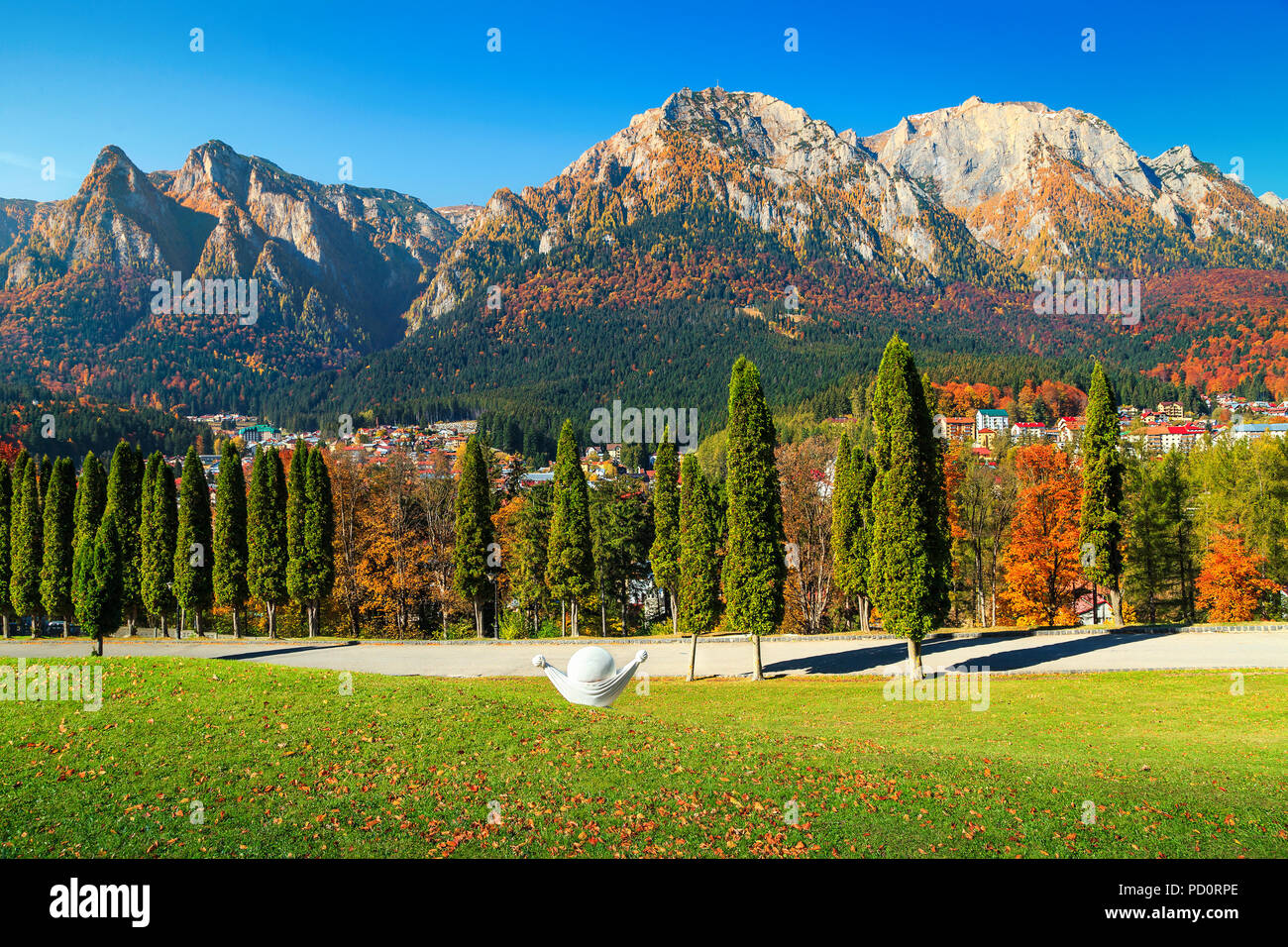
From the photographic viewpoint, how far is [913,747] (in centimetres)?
1447

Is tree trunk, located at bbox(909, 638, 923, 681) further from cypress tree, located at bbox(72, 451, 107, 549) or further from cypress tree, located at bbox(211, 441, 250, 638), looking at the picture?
cypress tree, located at bbox(72, 451, 107, 549)

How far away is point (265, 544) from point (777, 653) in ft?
85.6

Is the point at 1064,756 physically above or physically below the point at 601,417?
below

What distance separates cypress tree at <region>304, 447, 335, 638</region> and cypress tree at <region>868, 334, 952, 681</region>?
89.8 ft

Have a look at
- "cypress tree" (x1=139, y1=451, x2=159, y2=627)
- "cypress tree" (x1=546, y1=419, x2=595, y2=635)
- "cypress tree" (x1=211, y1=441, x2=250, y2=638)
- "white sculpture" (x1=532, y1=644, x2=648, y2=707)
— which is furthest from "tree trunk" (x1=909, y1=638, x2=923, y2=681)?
"cypress tree" (x1=139, y1=451, x2=159, y2=627)

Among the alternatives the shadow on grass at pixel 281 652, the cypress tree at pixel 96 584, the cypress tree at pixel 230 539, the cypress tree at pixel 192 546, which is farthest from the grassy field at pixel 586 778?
the cypress tree at pixel 192 546

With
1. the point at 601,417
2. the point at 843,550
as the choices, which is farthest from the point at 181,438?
the point at 843,550

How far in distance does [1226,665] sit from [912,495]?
11.4 meters

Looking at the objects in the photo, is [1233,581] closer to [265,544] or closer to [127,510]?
[265,544]

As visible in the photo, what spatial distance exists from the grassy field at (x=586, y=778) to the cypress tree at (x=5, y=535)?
2745cm

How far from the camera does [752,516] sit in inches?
1021

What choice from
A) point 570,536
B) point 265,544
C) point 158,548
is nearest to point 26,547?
point 158,548
